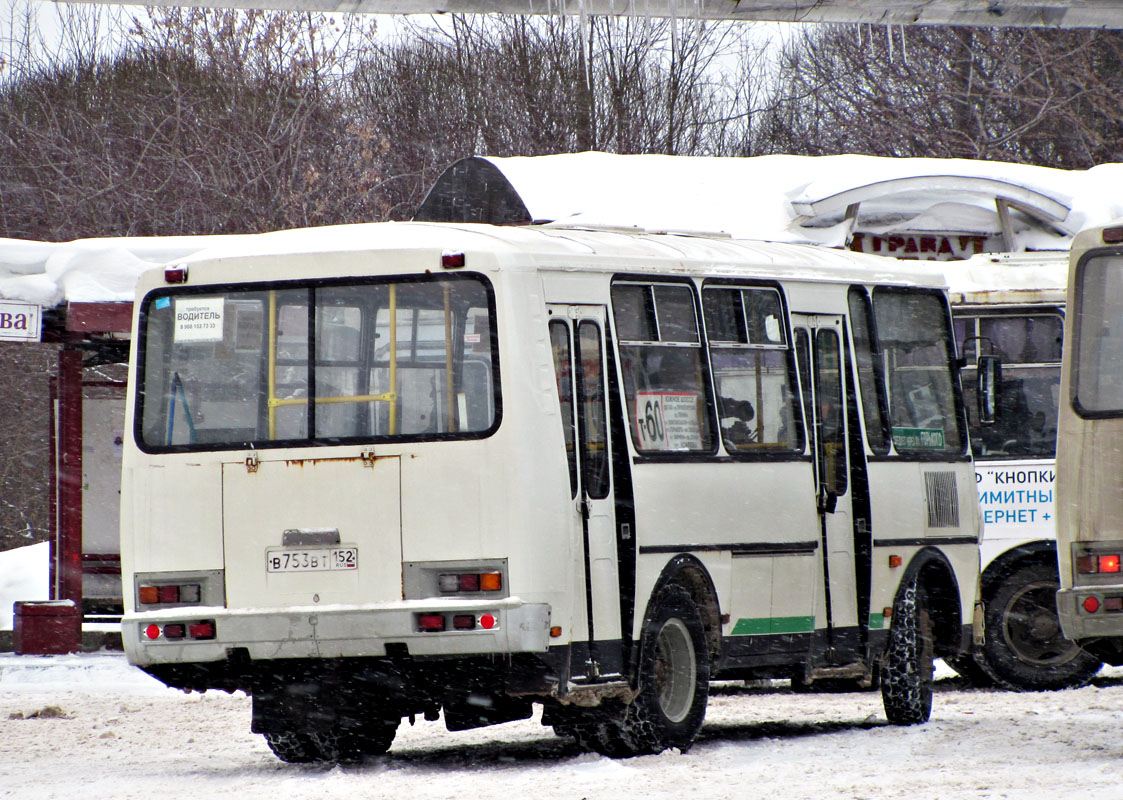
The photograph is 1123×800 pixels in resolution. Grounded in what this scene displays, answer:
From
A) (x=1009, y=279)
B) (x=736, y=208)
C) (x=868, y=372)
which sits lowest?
(x=868, y=372)

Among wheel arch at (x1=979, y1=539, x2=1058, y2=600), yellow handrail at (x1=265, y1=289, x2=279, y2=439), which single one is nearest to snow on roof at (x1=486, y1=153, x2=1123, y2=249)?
wheel arch at (x1=979, y1=539, x2=1058, y2=600)

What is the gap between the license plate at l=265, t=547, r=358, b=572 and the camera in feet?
30.5

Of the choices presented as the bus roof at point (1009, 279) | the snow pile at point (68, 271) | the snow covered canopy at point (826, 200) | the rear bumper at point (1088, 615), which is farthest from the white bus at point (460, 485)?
the snow pile at point (68, 271)

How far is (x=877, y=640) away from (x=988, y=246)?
22.0 feet

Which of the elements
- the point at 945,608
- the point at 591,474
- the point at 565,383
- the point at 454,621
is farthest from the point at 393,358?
the point at 945,608

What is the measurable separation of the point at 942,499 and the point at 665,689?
2.97 metres

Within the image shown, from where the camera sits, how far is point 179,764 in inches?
408

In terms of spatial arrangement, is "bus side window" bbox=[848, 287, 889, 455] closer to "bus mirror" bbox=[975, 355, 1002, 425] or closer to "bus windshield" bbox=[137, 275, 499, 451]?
"bus mirror" bbox=[975, 355, 1002, 425]

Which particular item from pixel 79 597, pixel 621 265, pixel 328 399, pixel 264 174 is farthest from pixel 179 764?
pixel 264 174

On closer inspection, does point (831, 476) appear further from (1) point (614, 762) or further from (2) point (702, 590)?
(1) point (614, 762)

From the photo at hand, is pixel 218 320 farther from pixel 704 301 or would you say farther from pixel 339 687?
pixel 704 301

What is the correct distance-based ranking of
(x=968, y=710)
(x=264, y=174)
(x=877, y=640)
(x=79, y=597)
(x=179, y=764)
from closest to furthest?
(x=179, y=764) < (x=877, y=640) < (x=968, y=710) < (x=79, y=597) < (x=264, y=174)

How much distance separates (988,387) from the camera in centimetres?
1229

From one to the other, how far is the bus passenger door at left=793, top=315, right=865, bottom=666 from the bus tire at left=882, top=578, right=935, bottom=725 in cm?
43
